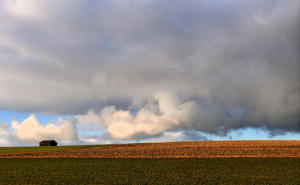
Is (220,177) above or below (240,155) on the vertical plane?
below

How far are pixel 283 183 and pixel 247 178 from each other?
368 centimetres

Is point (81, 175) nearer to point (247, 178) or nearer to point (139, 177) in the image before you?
point (139, 177)

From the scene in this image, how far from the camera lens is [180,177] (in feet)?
100

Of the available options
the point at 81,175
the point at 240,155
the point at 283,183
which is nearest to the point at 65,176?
the point at 81,175

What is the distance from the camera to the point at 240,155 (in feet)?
179

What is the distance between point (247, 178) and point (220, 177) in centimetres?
258

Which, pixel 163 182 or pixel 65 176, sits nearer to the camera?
pixel 163 182

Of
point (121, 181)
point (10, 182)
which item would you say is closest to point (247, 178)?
point (121, 181)

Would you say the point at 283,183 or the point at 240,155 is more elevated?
the point at 240,155

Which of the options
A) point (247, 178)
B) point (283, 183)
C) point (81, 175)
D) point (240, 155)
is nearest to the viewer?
point (283, 183)

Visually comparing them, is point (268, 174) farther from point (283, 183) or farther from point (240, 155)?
point (240, 155)

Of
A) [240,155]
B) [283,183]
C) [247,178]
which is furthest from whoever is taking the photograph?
[240,155]

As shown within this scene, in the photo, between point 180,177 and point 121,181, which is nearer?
point 121,181

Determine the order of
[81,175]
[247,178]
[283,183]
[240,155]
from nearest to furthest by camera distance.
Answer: [283,183], [247,178], [81,175], [240,155]
